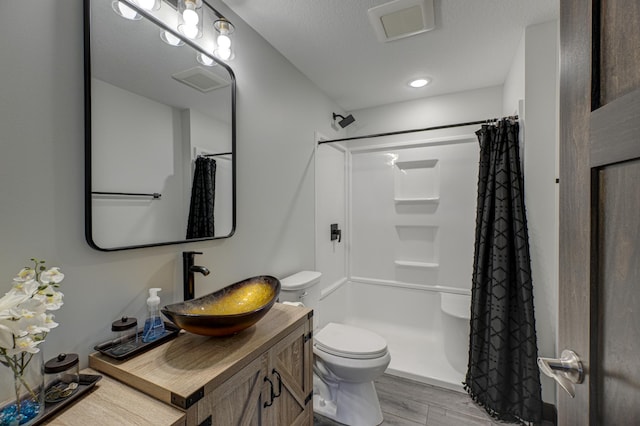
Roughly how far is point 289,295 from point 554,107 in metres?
2.04

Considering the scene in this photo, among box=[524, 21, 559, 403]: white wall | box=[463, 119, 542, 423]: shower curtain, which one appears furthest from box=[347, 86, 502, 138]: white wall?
box=[524, 21, 559, 403]: white wall

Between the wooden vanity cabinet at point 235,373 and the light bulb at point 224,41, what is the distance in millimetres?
1346

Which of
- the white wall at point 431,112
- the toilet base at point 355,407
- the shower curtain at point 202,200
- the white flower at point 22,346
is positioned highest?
the white wall at point 431,112

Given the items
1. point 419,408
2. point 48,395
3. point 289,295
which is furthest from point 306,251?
point 48,395

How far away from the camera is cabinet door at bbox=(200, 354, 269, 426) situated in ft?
2.67

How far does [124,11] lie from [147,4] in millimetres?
97

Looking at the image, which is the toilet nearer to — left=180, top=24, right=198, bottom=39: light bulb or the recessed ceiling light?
left=180, top=24, right=198, bottom=39: light bulb

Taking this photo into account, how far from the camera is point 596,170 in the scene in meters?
0.53

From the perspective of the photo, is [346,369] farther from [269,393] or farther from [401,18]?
[401,18]

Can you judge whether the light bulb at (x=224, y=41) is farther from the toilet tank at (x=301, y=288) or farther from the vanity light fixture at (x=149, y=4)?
the toilet tank at (x=301, y=288)

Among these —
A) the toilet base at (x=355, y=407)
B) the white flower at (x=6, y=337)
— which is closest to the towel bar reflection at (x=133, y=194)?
the white flower at (x=6, y=337)

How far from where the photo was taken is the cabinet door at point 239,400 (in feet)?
2.67

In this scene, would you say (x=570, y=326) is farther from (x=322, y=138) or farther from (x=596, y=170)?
(x=322, y=138)

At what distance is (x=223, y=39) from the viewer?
55.6 inches
